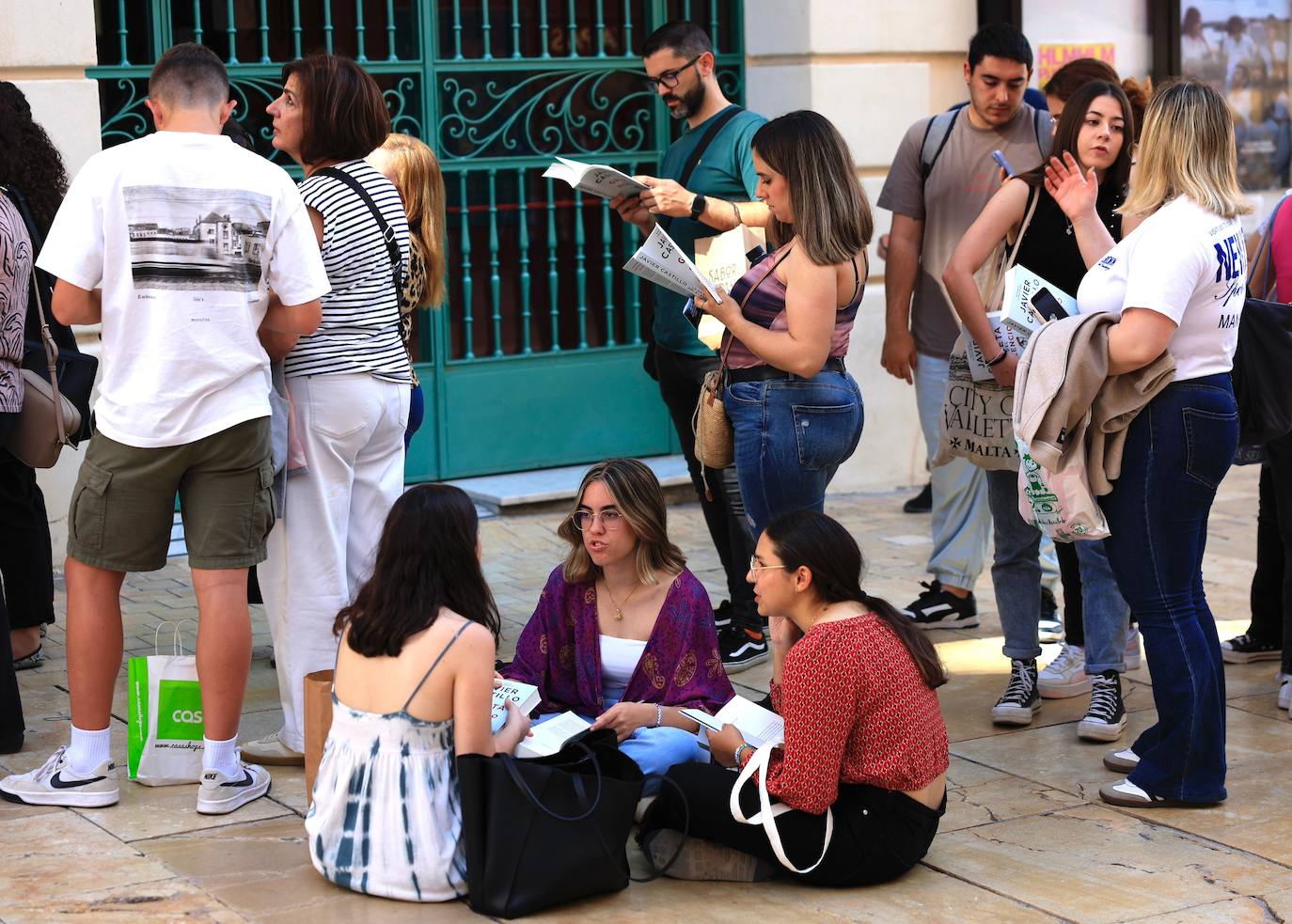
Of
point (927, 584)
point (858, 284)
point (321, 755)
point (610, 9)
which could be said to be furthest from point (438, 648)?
point (610, 9)

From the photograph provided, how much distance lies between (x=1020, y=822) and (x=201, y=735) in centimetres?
217

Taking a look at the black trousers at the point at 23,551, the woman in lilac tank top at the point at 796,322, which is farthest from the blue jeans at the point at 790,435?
the black trousers at the point at 23,551

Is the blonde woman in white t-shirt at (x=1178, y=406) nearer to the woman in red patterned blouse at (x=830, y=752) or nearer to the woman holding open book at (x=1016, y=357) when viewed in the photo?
the woman holding open book at (x=1016, y=357)

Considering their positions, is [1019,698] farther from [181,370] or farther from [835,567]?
[181,370]

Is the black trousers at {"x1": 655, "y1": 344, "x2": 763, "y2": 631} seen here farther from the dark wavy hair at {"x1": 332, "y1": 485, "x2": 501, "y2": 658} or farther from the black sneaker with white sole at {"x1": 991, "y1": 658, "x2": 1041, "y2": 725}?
the dark wavy hair at {"x1": 332, "y1": 485, "x2": 501, "y2": 658}

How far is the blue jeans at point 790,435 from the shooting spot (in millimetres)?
5289

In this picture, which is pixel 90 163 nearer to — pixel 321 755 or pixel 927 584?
pixel 321 755

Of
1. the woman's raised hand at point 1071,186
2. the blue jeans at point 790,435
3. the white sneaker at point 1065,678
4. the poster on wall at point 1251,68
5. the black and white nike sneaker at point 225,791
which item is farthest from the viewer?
the poster on wall at point 1251,68

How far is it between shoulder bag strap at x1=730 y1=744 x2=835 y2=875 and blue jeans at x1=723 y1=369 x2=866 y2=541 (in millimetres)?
1399

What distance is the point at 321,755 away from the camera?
432 cm

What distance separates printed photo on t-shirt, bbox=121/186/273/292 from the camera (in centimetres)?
431

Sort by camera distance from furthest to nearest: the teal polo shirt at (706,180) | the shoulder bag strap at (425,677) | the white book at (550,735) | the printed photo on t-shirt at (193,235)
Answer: the teal polo shirt at (706,180)
the printed photo on t-shirt at (193,235)
the white book at (550,735)
the shoulder bag strap at (425,677)

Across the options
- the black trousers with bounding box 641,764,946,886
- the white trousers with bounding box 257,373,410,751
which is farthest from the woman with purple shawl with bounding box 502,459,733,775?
the white trousers with bounding box 257,373,410,751

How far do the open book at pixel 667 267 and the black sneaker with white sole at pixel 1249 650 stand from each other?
2250 millimetres
